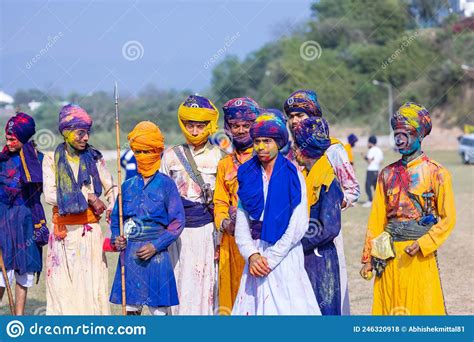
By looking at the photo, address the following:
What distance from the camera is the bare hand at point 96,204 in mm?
7387

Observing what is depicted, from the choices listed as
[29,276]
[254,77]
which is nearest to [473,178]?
[29,276]

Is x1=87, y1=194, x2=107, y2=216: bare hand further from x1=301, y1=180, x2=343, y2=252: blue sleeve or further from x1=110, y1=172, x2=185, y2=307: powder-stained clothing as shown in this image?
x1=301, y1=180, x2=343, y2=252: blue sleeve

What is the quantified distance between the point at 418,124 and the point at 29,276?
3652 millimetres

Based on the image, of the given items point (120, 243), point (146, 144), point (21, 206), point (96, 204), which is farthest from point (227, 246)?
point (21, 206)

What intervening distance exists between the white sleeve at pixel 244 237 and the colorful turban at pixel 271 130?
0.46m

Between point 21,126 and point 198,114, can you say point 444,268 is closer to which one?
point 198,114

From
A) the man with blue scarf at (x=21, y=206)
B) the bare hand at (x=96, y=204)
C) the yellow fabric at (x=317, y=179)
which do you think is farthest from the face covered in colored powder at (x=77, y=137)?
the yellow fabric at (x=317, y=179)

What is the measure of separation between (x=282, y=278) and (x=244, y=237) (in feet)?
1.13

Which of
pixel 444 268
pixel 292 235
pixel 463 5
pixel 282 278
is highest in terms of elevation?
pixel 463 5

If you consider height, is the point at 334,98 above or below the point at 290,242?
above

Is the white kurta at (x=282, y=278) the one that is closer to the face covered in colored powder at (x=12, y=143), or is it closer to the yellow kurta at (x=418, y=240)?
the yellow kurta at (x=418, y=240)

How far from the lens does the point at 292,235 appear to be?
237 inches

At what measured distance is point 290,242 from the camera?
6004mm

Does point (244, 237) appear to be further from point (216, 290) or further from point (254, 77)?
point (254, 77)
